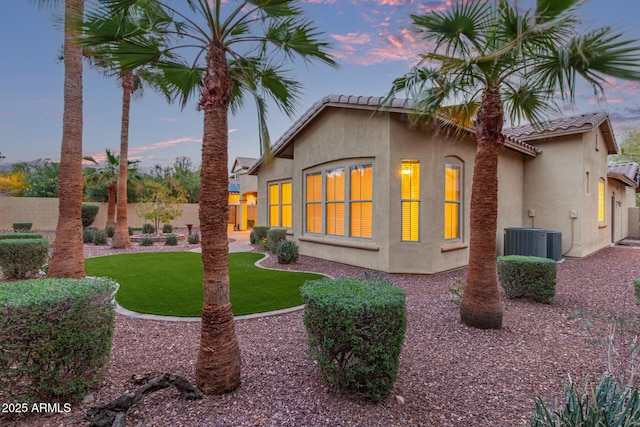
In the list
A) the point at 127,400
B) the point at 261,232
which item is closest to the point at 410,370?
the point at 127,400

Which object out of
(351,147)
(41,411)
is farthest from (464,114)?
(41,411)

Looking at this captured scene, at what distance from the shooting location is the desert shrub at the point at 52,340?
2375 millimetres

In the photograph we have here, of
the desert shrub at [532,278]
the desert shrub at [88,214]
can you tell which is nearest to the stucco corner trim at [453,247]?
the desert shrub at [532,278]

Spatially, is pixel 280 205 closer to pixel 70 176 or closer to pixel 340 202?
pixel 340 202

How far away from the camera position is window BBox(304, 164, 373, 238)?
9398 millimetres

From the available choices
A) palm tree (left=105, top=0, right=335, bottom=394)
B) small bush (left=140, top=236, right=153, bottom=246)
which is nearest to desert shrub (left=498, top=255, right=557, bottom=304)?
palm tree (left=105, top=0, right=335, bottom=394)

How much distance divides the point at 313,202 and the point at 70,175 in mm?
7044

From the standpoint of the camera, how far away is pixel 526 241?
401 inches

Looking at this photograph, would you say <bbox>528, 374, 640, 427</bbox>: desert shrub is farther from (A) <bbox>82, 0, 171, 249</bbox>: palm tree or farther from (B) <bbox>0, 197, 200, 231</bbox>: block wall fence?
(B) <bbox>0, 197, 200, 231</bbox>: block wall fence

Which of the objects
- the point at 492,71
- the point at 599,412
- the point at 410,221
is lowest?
the point at 599,412

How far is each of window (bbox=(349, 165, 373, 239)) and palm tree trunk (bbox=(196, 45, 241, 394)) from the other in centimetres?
666

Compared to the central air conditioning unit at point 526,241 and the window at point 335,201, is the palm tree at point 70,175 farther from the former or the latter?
the central air conditioning unit at point 526,241

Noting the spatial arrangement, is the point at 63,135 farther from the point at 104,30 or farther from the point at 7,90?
the point at 7,90

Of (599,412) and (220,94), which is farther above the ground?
(220,94)
